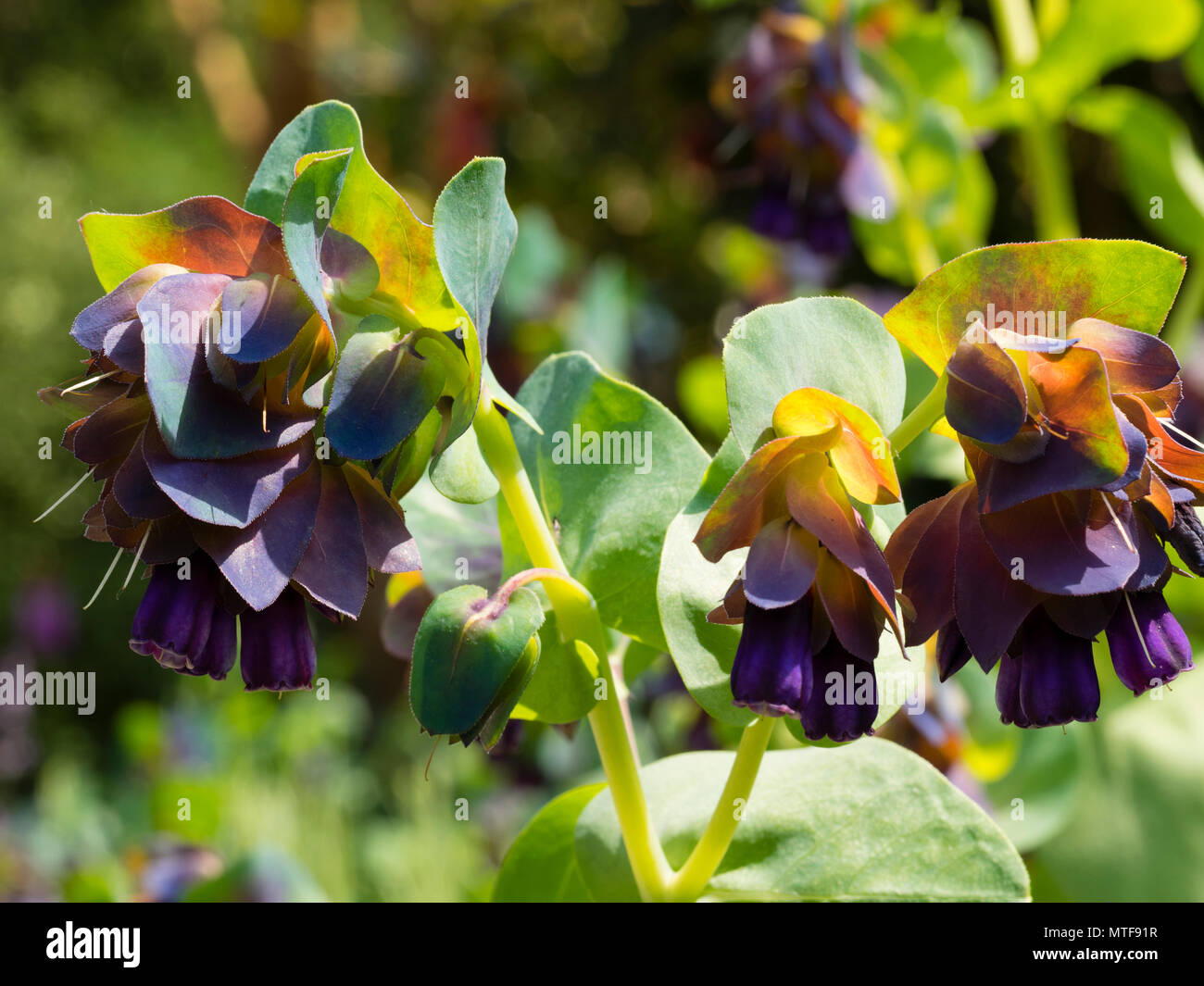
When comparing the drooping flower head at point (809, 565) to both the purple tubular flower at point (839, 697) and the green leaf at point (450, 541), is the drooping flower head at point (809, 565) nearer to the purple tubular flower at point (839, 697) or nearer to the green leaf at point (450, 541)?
the purple tubular flower at point (839, 697)

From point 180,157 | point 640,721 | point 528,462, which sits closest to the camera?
point 528,462

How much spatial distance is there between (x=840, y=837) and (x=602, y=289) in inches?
35.8

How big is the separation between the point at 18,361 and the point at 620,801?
308cm

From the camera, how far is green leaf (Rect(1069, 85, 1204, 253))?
901 mm

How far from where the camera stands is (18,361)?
2.99m

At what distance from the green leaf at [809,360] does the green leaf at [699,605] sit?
30 mm

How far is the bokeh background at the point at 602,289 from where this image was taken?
688mm

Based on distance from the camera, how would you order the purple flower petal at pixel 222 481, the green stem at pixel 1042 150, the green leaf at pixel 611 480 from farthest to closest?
the green stem at pixel 1042 150, the green leaf at pixel 611 480, the purple flower petal at pixel 222 481

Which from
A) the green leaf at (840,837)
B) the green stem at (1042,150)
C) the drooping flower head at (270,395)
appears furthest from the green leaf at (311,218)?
the green stem at (1042,150)

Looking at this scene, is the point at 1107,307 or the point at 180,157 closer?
the point at 1107,307

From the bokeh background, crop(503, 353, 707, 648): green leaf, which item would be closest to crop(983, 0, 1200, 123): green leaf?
the bokeh background

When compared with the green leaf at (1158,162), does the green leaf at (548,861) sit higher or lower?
lower
